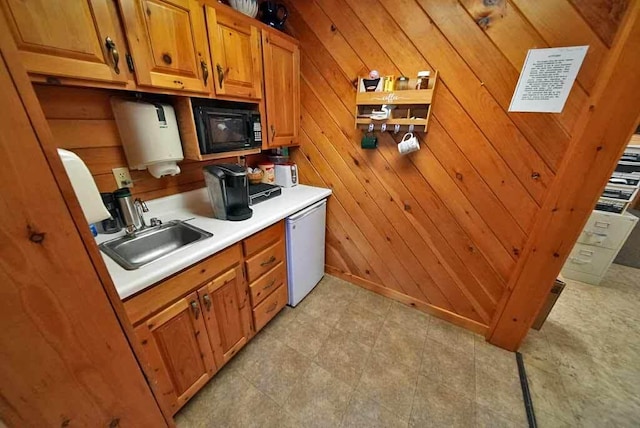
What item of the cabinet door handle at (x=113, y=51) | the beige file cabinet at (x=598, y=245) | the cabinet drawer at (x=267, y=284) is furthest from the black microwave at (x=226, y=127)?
the beige file cabinet at (x=598, y=245)

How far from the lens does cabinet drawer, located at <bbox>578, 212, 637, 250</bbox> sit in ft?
6.26

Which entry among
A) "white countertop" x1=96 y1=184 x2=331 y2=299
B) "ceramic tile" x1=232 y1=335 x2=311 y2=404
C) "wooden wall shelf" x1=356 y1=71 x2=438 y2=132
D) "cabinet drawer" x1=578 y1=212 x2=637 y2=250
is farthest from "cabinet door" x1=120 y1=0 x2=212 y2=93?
"cabinet drawer" x1=578 y1=212 x2=637 y2=250

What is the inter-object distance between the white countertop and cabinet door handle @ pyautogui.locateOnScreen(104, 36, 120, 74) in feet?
2.41

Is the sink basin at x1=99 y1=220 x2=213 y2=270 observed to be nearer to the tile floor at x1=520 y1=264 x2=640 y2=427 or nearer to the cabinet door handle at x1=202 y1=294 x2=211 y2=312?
the cabinet door handle at x1=202 y1=294 x2=211 y2=312

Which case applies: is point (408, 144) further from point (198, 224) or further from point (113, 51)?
point (113, 51)

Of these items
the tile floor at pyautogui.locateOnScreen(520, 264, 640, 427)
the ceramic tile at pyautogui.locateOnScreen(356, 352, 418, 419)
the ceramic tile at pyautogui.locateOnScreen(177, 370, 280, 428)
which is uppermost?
the tile floor at pyautogui.locateOnScreen(520, 264, 640, 427)

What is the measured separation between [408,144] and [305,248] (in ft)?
3.39

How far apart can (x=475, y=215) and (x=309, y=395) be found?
57.3 inches

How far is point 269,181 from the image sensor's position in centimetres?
193

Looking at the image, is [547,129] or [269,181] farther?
[269,181]

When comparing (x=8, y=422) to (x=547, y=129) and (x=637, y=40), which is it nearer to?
(x=547, y=129)

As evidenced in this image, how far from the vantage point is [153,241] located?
1.27m

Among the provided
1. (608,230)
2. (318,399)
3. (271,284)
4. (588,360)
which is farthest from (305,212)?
(608,230)

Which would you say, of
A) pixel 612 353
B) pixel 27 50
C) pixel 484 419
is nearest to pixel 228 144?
pixel 27 50
